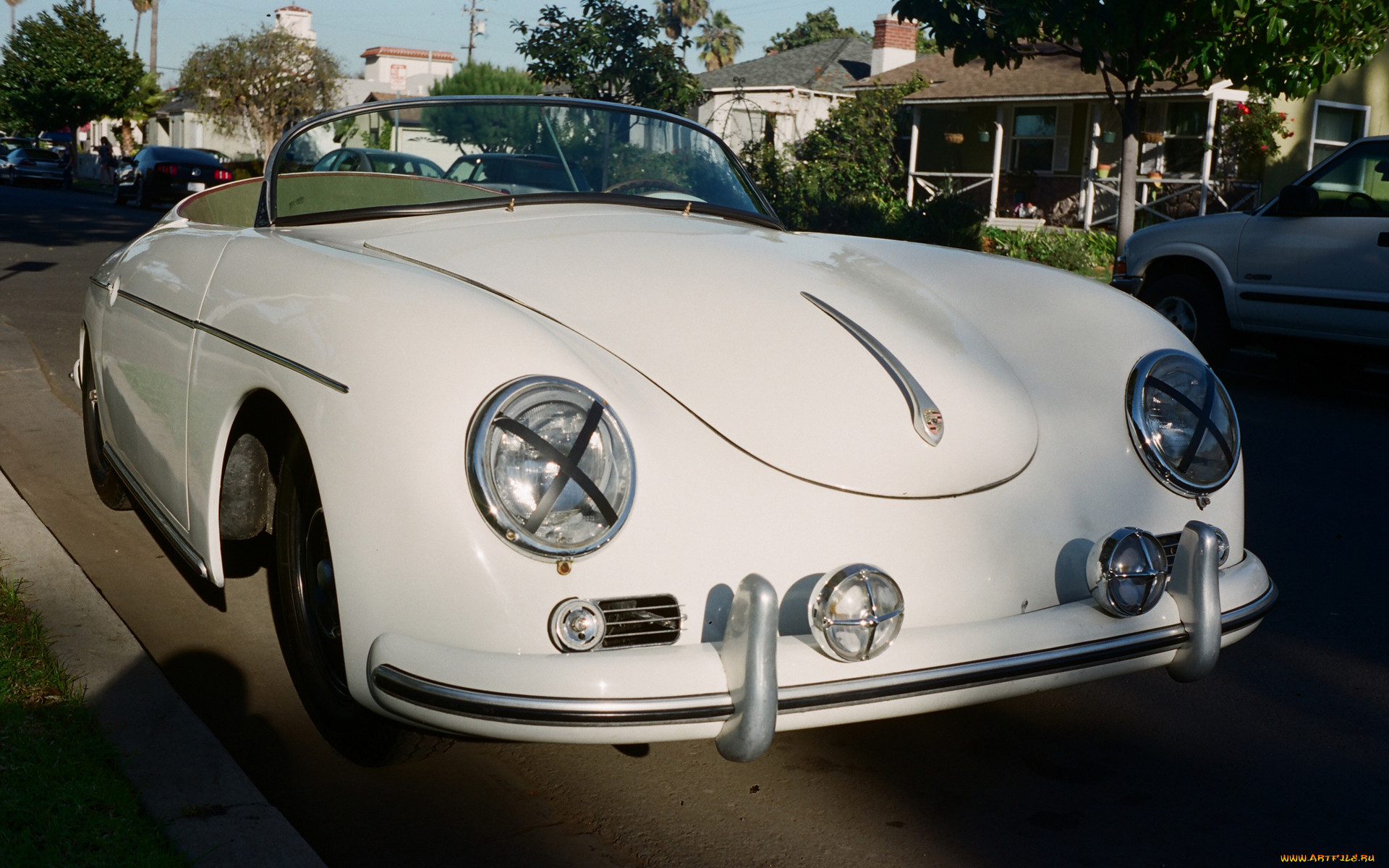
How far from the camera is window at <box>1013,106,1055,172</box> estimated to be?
2416 cm

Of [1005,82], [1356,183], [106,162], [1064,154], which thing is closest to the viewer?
[1356,183]

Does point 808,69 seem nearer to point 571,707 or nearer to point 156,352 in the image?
point 156,352

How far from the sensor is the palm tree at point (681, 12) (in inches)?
2525

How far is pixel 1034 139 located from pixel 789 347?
931 inches

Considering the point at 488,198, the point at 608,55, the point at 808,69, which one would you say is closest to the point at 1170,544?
the point at 488,198

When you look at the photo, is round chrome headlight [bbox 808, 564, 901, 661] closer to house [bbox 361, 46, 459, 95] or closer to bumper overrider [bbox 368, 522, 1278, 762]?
bumper overrider [bbox 368, 522, 1278, 762]

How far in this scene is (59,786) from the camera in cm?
237

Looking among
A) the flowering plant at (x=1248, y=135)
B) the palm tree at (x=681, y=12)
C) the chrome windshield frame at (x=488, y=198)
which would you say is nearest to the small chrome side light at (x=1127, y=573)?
the chrome windshield frame at (x=488, y=198)

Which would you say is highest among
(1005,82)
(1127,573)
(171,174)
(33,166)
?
(1005,82)

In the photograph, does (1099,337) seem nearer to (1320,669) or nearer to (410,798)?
(1320,669)

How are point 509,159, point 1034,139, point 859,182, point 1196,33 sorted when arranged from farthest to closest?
point 1034,139 < point 859,182 < point 1196,33 < point 509,159

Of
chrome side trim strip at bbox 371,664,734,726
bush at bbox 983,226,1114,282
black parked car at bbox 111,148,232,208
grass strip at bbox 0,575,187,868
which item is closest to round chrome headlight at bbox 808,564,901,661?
chrome side trim strip at bbox 371,664,734,726

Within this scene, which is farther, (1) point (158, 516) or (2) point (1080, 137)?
(2) point (1080, 137)

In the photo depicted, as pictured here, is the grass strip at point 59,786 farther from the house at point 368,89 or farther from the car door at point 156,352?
the house at point 368,89
